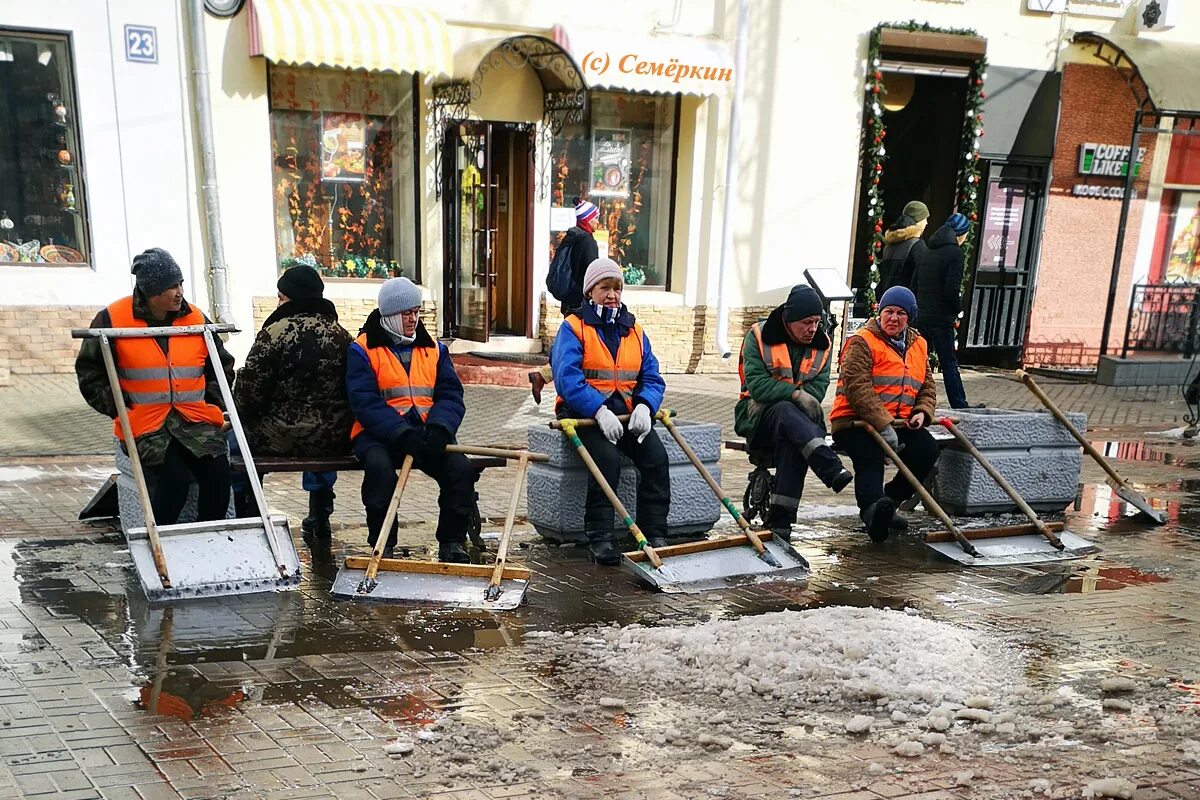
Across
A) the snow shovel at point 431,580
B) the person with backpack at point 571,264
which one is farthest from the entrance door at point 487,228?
the snow shovel at point 431,580

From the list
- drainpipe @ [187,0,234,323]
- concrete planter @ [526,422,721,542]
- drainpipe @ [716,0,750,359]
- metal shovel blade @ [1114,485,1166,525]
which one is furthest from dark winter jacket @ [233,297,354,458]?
drainpipe @ [716,0,750,359]

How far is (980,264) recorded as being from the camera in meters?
15.5

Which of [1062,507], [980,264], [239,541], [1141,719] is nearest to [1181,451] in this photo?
[1062,507]

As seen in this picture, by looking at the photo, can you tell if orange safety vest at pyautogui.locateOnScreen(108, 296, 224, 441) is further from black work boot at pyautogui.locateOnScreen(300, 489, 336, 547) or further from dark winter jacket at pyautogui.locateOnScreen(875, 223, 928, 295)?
dark winter jacket at pyautogui.locateOnScreen(875, 223, 928, 295)

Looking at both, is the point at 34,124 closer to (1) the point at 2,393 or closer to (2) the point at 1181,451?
(1) the point at 2,393

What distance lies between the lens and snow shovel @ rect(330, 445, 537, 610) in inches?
219

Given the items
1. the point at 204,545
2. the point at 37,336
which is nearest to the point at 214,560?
the point at 204,545

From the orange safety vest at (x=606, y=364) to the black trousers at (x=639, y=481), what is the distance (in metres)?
0.25

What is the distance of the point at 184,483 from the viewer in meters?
5.96

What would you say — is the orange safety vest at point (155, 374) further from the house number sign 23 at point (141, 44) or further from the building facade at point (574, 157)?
the house number sign 23 at point (141, 44)

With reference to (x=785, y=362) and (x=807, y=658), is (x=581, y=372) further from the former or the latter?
(x=807, y=658)

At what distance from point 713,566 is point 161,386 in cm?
306

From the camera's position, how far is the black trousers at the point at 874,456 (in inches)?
281

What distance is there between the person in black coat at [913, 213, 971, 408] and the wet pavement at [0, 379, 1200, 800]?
3841 mm
